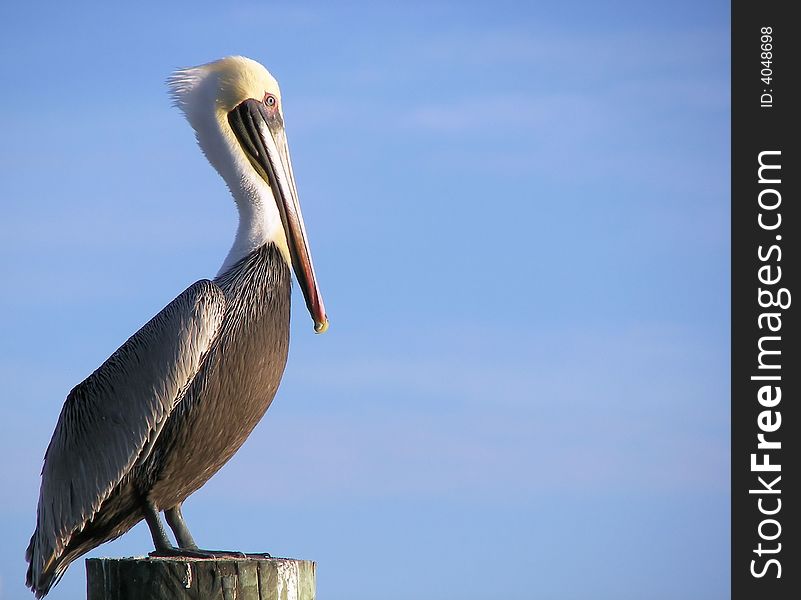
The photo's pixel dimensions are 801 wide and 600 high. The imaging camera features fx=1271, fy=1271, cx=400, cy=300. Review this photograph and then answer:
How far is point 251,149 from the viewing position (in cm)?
736

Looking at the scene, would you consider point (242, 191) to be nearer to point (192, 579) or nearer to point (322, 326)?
point (322, 326)

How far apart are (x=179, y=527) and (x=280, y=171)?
210 cm

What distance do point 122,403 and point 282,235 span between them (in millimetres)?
1338

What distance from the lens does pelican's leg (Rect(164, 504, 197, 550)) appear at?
6504 mm

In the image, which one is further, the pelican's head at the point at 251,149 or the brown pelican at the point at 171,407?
the pelican's head at the point at 251,149

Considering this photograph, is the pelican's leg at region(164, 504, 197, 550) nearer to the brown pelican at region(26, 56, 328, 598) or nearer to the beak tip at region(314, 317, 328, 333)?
the brown pelican at region(26, 56, 328, 598)

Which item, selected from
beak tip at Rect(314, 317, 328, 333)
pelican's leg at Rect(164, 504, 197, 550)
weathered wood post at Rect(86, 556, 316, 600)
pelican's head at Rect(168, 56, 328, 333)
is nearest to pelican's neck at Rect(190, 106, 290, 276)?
pelican's head at Rect(168, 56, 328, 333)

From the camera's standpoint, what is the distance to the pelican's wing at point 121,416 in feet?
21.4

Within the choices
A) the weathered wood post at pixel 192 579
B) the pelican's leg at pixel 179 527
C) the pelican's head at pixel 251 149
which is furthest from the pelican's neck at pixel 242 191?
the weathered wood post at pixel 192 579

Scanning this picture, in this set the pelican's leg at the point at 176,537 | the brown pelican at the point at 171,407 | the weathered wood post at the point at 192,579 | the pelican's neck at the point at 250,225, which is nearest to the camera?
the weathered wood post at the point at 192,579

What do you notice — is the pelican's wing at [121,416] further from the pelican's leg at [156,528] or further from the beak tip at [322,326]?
the beak tip at [322,326]

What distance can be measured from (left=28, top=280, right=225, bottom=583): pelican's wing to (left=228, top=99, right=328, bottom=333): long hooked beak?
0.56m
